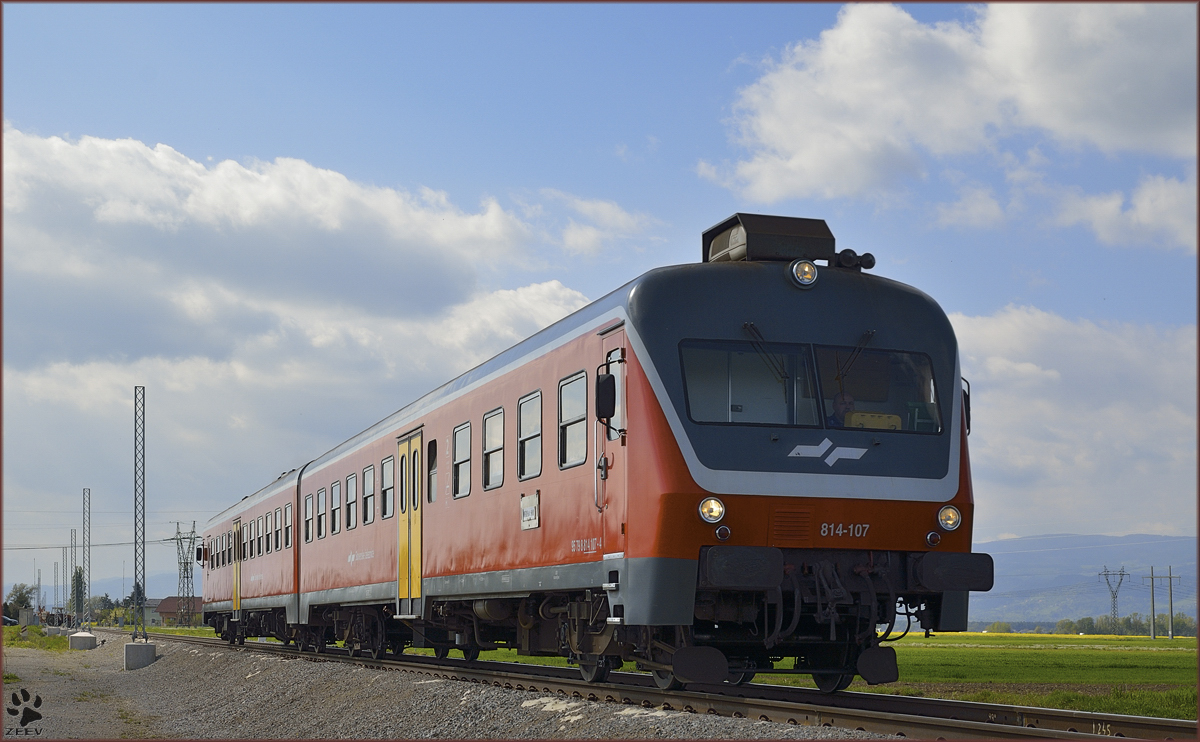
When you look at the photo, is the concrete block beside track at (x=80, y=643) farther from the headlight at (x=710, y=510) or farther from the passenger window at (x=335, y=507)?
the headlight at (x=710, y=510)

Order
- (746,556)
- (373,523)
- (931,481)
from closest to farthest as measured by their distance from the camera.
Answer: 1. (746,556)
2. (931,481)
3. (373,523)

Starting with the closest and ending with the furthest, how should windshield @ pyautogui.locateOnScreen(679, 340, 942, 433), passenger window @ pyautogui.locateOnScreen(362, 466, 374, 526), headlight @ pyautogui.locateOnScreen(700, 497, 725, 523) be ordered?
headlight @ pyautogui.locateOnScreen(700, 497, 725, 523) < windshield @ pyautogui.locateOnScreen(679, 340, 942, 433) < passenger window @ pyautogui.locateOnScreen(362, 466, 374, 526)

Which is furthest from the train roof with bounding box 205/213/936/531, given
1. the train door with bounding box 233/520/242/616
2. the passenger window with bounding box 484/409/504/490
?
the train door with bounding box 233/520/242/616

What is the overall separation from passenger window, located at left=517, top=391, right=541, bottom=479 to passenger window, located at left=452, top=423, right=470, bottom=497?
1841 mm

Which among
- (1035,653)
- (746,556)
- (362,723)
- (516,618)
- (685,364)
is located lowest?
(1035,653)

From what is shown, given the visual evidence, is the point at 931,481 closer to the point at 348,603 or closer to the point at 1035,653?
the point at 348,603

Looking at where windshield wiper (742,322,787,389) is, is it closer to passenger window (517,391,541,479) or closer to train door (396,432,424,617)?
passenger window (517,391,541,479)

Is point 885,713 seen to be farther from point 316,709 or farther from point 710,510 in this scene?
point 316,709

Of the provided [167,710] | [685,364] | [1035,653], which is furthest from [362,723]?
[1035,653]

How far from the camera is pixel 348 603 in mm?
20125

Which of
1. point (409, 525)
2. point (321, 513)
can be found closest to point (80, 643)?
point (321, 513)

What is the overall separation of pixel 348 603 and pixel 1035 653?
23316mm

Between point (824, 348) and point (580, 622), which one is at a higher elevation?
point (824, 348)

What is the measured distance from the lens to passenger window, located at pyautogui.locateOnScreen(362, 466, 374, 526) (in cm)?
1925
